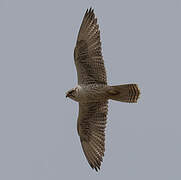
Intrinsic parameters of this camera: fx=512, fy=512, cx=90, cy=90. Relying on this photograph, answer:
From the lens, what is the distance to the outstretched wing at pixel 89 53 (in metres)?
12.8

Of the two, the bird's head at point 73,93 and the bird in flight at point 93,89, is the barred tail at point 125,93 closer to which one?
the bird in flight at point 93,89

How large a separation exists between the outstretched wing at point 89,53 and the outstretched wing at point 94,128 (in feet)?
2.49

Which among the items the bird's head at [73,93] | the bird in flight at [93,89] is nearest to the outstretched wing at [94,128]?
the bird in flight at [93,89]

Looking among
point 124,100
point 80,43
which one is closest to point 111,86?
point 124,100

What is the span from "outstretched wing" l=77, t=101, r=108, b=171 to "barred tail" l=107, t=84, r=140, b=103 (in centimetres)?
76

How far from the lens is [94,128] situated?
528 inches

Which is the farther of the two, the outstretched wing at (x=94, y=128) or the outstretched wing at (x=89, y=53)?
the outstretched wing at (x=94, y=128)

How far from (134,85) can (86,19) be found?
2137mm

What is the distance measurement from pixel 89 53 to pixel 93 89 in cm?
92

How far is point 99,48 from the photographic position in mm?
12766

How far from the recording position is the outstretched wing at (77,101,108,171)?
1324cm

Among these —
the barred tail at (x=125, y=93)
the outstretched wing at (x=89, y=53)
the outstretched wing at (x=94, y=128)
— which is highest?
the outstretched wing at (x=89, y=53)

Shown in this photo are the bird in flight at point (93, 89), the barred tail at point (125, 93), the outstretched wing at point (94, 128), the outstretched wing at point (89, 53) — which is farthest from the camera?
the outstretched wing at point (94, 128)

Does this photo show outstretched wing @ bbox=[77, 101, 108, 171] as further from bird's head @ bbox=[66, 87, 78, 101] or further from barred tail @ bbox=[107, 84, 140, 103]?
barred tail @ bbox=[107, 84, 140, 103]
